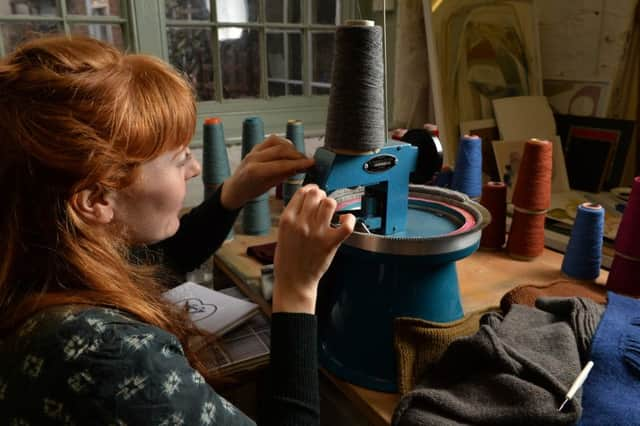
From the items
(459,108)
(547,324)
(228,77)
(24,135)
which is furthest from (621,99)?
(24,135)

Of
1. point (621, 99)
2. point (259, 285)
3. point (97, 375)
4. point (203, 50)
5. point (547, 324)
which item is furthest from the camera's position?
point (203, 50)

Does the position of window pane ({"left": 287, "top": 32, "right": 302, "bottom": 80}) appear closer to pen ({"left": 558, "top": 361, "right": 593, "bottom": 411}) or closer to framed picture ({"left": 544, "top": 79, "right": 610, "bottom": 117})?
framed picture ({"left": 544, "top": 79, "right": 610, "bottom": 117})

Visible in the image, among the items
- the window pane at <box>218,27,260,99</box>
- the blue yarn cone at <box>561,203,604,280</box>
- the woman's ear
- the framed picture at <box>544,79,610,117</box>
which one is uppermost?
the window pane at <box>218,27,260,99</box>

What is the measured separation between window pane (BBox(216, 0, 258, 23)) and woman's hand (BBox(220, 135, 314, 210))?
918 millimetres

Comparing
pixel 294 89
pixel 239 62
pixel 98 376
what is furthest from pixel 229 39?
pixel 98 376

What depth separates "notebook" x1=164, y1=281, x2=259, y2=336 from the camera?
1.06 metres

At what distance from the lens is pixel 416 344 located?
762 mm

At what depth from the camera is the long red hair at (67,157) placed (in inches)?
22.7

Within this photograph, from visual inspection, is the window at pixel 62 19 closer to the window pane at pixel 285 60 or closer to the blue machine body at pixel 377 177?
the window pane at pixel 285 60

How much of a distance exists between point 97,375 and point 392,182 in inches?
20.2

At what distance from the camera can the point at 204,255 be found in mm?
1087

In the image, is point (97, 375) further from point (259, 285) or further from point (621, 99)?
point (621, 99)

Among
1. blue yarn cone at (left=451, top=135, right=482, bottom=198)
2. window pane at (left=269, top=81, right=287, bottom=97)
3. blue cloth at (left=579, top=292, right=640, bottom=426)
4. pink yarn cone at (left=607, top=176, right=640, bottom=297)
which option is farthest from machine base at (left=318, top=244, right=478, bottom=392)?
window pane at (left=269, top=81, right=287, bottom=97)

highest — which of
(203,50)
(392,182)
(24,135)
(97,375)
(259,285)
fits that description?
(203,50)
